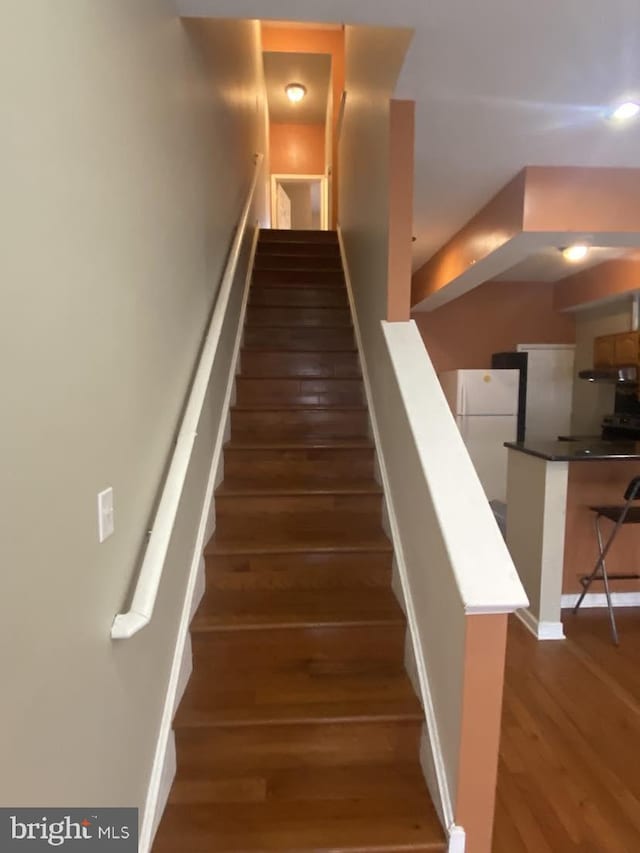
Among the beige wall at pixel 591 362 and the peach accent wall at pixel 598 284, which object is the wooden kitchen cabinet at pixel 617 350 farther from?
the peach accent wall at pixel 598 284

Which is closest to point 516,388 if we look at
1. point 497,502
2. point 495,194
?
point 497,502

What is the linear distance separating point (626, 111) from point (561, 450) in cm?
168

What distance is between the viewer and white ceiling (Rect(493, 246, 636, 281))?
13.7ft

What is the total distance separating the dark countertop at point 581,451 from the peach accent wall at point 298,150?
5.83 meters

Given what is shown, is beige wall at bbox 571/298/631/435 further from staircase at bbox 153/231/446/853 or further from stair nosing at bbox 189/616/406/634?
stair nosing at bbox 189/616/406/634

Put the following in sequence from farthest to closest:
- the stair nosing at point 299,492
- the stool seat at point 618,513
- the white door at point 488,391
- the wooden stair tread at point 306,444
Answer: the white door at point 488,391
the stool seat at point 618,513
the wooden stair tread at point 306,444
the stair nosing at point 299,492

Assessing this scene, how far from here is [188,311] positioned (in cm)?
189

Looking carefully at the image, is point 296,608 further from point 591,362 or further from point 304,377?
point 591,362

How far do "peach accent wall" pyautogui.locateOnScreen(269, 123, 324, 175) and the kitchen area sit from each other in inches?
157

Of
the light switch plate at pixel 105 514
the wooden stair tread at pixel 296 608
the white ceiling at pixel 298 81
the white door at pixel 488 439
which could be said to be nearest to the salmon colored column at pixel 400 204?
the wooden stair tread at pixel 296 608

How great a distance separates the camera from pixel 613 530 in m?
2.79

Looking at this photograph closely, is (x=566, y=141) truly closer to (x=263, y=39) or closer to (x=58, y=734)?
(x=58, y=734)

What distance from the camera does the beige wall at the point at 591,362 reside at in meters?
4.93

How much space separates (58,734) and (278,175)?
7.47 meters
